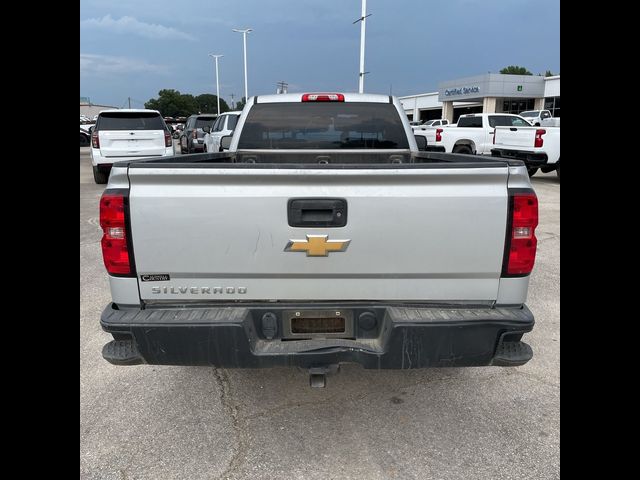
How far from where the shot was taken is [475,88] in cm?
4491

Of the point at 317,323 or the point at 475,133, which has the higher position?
the point at 475,133

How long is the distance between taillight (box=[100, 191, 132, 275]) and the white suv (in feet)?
33.2

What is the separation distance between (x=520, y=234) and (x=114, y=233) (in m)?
2.07

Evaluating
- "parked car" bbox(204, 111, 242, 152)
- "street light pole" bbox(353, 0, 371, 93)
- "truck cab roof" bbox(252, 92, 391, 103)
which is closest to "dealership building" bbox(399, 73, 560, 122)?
"street light pole" bbox(353, 0, 371, 93)

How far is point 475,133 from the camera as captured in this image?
15.8 m

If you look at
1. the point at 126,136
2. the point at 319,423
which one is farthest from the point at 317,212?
the point at 126,136

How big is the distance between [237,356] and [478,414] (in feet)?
5.58

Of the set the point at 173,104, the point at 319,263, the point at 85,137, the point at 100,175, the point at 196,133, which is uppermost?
the point at 173,104

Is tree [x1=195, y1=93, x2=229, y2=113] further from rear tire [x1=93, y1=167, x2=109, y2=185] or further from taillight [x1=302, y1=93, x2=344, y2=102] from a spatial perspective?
taillight [x1=302, y1=93, x2=344, y2=102]

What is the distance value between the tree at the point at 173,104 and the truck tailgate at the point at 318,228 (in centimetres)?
9336

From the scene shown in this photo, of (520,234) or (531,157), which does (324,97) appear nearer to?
(520,234)

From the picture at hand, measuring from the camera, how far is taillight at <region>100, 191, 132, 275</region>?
7.31 ft

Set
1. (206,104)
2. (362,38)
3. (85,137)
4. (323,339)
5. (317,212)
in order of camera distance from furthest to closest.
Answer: (206,104) → (85,137) → (362,38) → (323,339) → (317,212)
